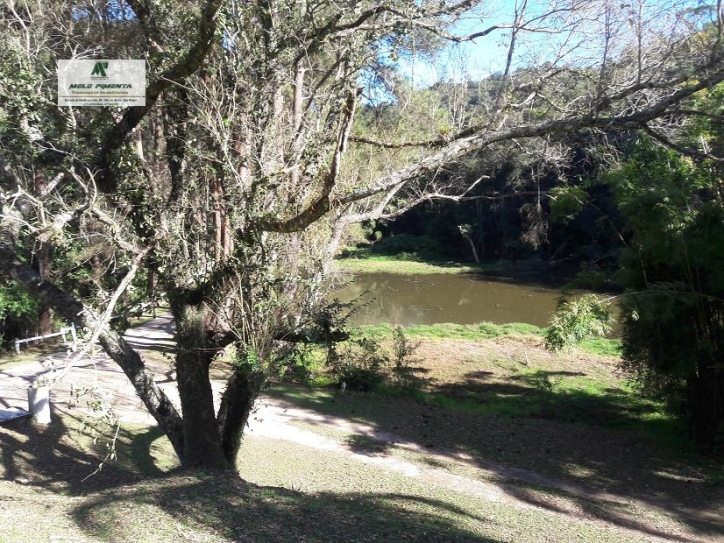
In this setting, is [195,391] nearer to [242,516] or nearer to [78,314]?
[78,314]

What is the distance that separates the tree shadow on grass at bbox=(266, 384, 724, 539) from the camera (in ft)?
29.5

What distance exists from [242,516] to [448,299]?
29.3m

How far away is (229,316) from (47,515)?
2724 mm

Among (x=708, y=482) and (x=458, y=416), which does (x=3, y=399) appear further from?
(x=708, y=482)

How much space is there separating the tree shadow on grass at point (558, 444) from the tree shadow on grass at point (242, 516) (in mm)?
3004

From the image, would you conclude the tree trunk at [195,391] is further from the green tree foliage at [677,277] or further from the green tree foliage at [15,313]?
the green tree foliage at [15,313]

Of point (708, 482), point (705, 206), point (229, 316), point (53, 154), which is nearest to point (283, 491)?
point (229, 316)

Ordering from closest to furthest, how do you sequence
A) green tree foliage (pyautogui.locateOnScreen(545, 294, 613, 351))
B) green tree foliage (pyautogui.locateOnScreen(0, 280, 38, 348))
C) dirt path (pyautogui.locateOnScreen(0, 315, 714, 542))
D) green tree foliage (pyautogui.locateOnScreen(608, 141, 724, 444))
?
1. dirt path (pyautogui.locateOnScreen(0, 315, 714, 542))
2. green tree foliage (pyautogui.locateOnScreen(545, 294, 613, 351))
3. green tree foliage (pyautogui.locateOnScreen(608, 141, 724, 444))
4. green tree foliage (pyautogui.locateOnScreen(0, 280, 38, 348))

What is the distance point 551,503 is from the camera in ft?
28.6
